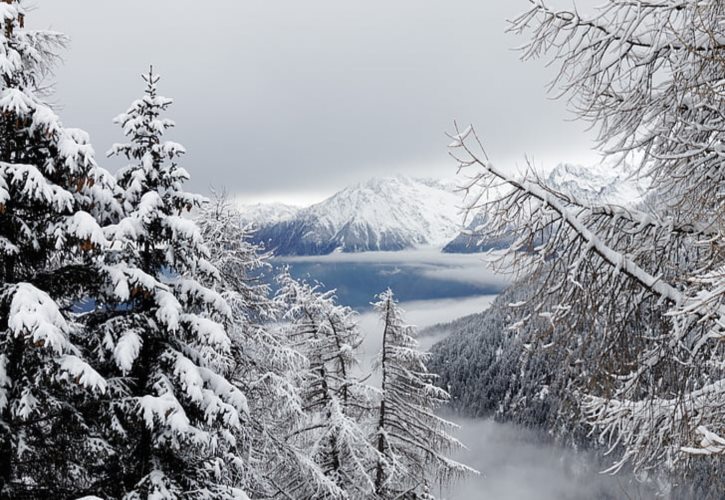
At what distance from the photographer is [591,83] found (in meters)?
4.13

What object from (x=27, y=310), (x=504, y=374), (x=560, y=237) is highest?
(x=560, y=237)

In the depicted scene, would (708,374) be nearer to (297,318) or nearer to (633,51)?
(633,51)

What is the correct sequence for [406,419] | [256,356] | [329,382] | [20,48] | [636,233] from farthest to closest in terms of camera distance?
[406,419] < [329,382] < [256,356] < [20,48] < [636,233]

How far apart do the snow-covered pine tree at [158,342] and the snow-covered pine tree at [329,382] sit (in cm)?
565

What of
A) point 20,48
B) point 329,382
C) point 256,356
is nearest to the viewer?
point 20,48

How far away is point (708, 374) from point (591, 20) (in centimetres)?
296

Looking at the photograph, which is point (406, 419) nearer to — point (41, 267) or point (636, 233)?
point (41, 267)

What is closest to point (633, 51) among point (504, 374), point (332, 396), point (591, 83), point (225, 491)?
point (591, 83)

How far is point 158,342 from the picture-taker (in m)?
6.48

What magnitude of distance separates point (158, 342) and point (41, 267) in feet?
5.46

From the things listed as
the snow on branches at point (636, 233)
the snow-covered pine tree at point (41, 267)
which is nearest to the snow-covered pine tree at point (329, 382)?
the snow-covered pine tree at point (41, 267)

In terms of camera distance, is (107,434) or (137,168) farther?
(137,168)

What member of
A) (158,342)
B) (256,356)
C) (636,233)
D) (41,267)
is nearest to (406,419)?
(256,356)

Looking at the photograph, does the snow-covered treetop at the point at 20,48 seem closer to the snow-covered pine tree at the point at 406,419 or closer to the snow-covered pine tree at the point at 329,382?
the snow-covered pine tree at the point at 329,382
